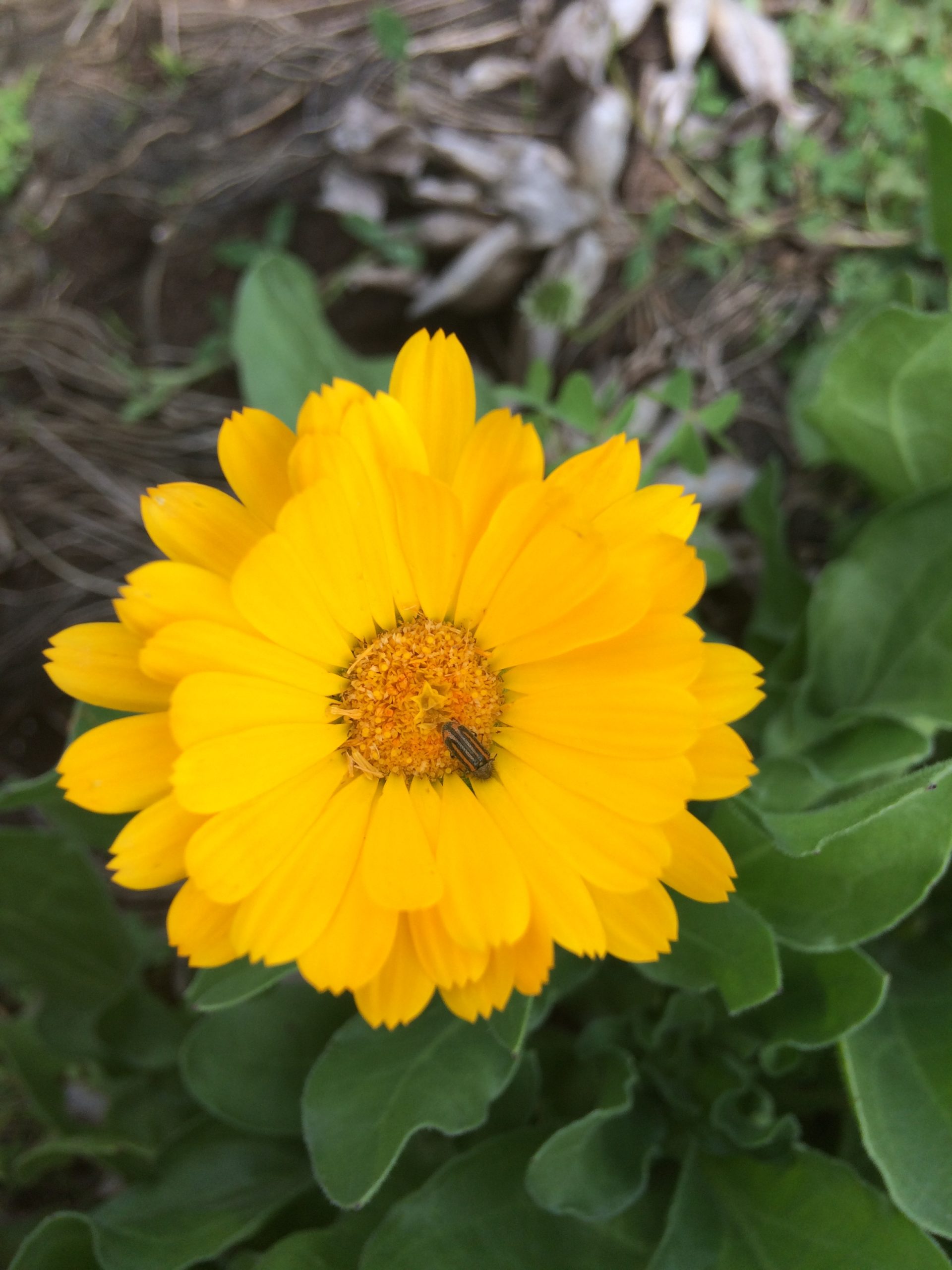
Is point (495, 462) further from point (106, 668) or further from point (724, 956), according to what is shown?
point (724, 956)

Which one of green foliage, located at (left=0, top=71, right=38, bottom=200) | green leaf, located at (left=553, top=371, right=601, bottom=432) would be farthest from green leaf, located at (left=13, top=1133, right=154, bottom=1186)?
green foliage, located at (left=0, top=71, right=38, bottom=200)

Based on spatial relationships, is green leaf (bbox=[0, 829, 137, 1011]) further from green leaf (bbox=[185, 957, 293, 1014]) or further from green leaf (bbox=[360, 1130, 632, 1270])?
green leaf (bbox=[360, 1130, 632, 1270])

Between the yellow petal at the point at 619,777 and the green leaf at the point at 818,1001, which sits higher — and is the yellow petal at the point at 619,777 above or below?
above

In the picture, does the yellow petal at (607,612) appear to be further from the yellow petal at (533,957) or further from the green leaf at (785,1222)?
the green leaf at (785,1222)

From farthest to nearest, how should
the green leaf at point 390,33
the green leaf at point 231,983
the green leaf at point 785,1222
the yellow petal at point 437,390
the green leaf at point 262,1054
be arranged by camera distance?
the green leaf at point 390,33, the green leaf at point 262,1054, the green leaf at point 785,1222, the green leaf at point 231,983, the yellow petal at point 437,390

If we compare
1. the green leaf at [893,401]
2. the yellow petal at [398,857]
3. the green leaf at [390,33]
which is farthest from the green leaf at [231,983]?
the green leaf at [390,33]

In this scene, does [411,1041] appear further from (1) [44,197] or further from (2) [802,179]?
(1) [44,197]
